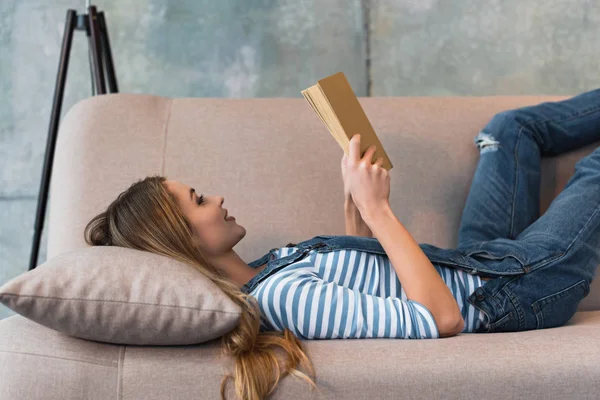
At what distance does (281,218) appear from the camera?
1.75 m

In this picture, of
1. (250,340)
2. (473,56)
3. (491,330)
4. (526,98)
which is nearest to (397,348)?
(250,340)

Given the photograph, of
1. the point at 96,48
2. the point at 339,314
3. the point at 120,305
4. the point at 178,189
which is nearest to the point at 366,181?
the point at 339,314

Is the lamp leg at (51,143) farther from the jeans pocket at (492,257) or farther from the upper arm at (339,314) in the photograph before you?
the jeans pocket at (492,257)

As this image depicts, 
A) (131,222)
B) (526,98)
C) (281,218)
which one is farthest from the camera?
(526,98)

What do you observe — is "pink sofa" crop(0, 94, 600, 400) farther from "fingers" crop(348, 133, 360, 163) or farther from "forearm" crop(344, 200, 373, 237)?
"fingers" crop(348, 133, 360, 163)

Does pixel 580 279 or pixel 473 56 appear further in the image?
pixel 473 56

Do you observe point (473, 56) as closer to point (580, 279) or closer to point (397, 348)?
point (580, 279)

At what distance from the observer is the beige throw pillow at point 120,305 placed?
1.07m

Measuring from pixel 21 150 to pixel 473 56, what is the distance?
5.64 ft

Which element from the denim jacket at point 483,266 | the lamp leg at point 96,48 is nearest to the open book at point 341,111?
the denim jacket at point 483,266

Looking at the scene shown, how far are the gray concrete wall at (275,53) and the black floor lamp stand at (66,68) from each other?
0.28 m

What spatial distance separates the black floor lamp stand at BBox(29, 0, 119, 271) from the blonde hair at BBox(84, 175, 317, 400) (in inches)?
26.6

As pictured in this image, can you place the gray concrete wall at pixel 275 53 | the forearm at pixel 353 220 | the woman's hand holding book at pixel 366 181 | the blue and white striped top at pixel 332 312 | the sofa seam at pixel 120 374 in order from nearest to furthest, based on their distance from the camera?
1. the sofa seam at pixel 120 374
2. the blue and white striped top at pixel 332 312
3. the woman's hand holding book at pixel 366 181
4. the forearm at pixel 353 220
5. the gray concrete wall at pixel 275 53

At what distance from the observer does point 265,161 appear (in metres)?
1.81
